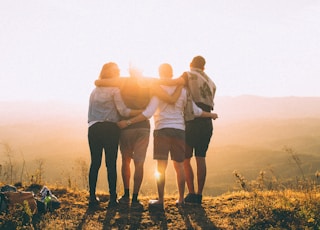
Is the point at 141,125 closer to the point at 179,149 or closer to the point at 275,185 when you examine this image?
the point at 179,149

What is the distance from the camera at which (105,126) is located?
545cm

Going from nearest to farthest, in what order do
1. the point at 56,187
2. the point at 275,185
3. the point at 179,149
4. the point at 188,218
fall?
the point at 188,218, the point at 179,149, the point at 275,185, the point at 56,187

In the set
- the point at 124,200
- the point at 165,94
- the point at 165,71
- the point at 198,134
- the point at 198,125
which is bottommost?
the point at 124,200

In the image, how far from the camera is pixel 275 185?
20.5 feet

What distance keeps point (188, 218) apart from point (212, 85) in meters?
2.42

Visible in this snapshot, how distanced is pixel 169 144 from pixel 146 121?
0.59 meters

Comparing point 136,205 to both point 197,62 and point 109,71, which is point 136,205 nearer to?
point 109,71

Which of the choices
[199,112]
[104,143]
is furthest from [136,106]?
[199,112]

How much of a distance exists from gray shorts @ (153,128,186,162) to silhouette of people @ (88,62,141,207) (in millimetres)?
581

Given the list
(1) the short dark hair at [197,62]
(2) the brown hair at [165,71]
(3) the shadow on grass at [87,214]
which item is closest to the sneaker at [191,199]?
(3) the shadow on grass at [87,214]

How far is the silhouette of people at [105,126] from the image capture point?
546 centimetres

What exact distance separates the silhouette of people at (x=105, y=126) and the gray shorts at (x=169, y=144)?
1.91 feet

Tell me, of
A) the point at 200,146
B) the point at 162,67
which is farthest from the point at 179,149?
Result: the point at 162,67

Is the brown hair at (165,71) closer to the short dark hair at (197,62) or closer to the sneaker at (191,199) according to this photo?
the short dark hair at (197,62)
